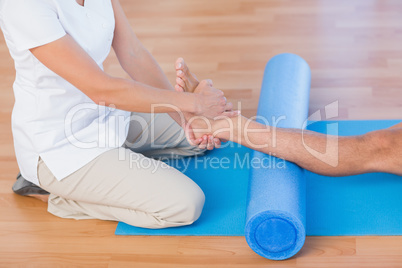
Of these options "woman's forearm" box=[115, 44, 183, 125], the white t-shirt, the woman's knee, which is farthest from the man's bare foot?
the woman's knee

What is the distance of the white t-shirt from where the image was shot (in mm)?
1896

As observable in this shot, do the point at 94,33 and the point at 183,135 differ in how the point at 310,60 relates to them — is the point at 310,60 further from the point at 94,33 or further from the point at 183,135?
the point at 94,33

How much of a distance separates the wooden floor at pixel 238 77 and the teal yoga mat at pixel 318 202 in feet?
0.12

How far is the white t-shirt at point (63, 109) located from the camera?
6.22 feet

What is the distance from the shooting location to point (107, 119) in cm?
216

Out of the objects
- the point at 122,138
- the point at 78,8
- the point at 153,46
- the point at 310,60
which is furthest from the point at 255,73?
the point at 78,8

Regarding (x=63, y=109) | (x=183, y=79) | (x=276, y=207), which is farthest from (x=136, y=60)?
(x=276, y=207)

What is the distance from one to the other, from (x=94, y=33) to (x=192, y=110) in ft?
1.33

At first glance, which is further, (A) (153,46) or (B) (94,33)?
(A) (153,46)

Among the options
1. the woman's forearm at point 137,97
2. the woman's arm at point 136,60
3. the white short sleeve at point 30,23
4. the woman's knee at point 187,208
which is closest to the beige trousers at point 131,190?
the woman's knee at point 187,208

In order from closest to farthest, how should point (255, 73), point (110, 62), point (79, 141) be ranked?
point (79, 141)
point (255, 73)
point (110, 62)

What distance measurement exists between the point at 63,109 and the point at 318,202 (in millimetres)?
935

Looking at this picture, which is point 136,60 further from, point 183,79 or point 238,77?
point 238,77

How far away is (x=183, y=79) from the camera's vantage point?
215 centimetres
